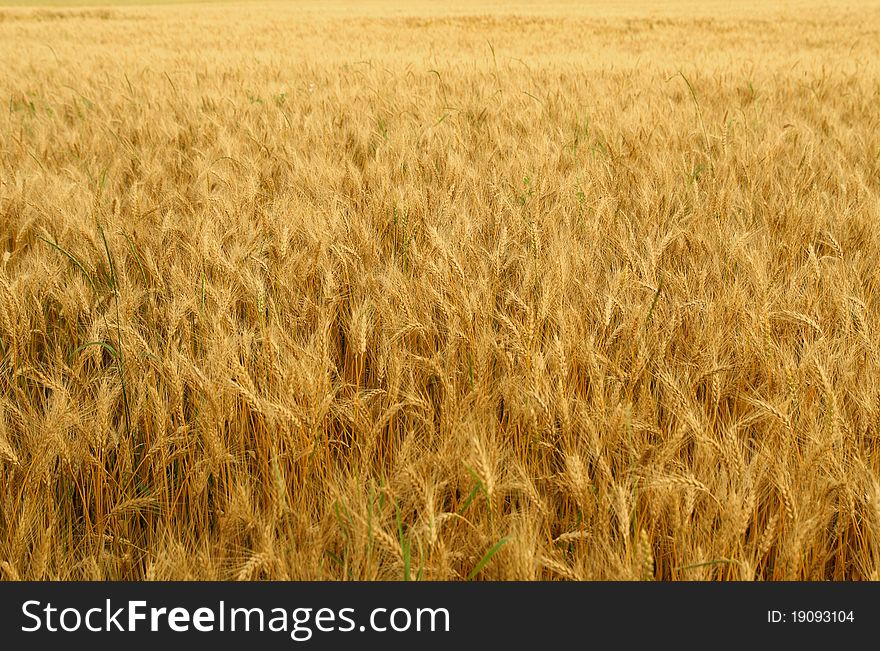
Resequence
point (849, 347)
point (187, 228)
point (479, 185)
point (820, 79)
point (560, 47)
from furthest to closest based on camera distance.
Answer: point (560, 47) < point (820, 79) < point (479, 185) < point (187, 228) < point (849, 347)

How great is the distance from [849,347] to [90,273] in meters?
1.82

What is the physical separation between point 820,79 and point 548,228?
3.83 meters

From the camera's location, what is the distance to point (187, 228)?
1.86 metres

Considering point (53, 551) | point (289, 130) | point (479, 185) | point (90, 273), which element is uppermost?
point (289, 130)

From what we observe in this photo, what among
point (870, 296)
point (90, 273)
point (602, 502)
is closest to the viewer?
point (602, 502)

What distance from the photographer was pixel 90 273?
1.66 m

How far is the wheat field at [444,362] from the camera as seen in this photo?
961 mm

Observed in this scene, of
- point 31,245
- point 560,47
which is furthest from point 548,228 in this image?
point 560,47

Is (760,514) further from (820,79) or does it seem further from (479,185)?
(820,79)

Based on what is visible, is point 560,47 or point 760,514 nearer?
point 760,514

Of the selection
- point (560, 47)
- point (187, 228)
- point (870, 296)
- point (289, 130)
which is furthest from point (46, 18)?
point (870, 296)

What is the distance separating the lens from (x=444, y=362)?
4.39 feet

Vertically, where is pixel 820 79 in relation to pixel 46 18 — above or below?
below

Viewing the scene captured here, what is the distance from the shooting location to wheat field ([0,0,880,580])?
37.8 inches
